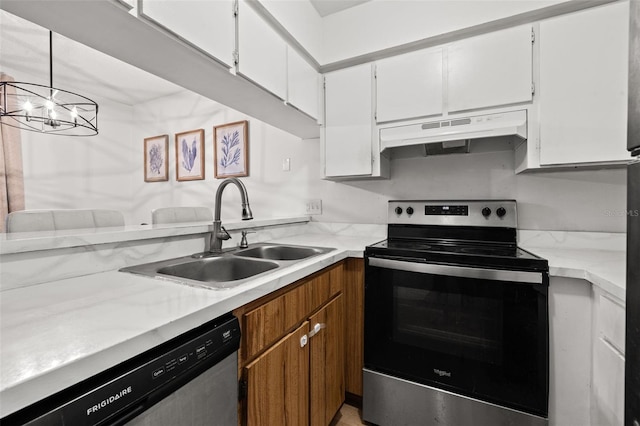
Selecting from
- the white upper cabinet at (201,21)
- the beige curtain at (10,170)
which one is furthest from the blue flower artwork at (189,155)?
the white upper cabinet at (201,21)

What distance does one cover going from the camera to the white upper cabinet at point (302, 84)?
5.62ft

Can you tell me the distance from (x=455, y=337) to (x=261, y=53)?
1712 mm

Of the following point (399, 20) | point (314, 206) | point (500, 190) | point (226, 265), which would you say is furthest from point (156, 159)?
point (500, 190)

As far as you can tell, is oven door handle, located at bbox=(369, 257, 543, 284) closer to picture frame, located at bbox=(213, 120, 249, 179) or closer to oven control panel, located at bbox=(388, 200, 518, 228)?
oven control panel, located at bbox=(388, 200, 518, 228)

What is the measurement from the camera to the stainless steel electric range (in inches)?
46.6

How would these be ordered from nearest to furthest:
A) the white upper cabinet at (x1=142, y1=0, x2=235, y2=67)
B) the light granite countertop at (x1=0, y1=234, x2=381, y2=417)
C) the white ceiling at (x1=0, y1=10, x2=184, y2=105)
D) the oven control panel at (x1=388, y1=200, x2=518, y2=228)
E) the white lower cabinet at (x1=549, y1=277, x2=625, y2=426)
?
the light granite countertop at (x1=0, y1=234, x2=381, y2=417), the white upper cabinet at (x1=142, y1=0, x2=235, y2=67), the white lower cabinet at (x1=549, y1=277, x2=625, y2=426), the oven control panel at (x1=388, y1=200, x2=518, y2=228), the white ceiling at (x1=0, y1=10, x2=184, y2=105)

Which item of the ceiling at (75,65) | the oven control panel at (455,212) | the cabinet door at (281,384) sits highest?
the ceiling at (75,65)

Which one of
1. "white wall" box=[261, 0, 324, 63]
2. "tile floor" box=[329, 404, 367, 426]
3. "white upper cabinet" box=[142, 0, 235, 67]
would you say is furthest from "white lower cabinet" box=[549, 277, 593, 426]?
"white wall" box=[261, 0, 324, 63]

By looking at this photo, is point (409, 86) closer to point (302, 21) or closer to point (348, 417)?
point (302, 21)

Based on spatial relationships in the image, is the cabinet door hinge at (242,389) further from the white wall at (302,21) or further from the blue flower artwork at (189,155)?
the blue flower artwork at (189,155)

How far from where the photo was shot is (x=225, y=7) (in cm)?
123

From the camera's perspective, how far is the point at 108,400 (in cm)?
50

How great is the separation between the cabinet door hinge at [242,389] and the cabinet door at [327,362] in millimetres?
404

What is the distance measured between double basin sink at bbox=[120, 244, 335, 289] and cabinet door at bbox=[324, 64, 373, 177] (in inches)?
27.1
